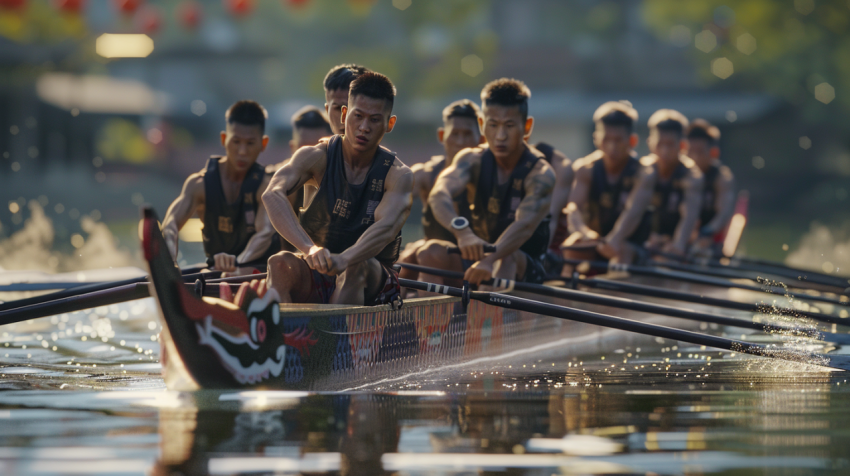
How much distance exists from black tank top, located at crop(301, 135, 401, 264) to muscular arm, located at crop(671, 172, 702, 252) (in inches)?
246

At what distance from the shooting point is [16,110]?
3192 cm

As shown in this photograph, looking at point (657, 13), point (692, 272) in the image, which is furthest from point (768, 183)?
point (692, 272)

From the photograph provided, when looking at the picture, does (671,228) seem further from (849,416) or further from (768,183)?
(768,183)

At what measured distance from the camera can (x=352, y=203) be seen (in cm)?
567

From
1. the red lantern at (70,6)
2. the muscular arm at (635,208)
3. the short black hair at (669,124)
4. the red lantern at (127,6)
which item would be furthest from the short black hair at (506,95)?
the red lantern at (127,6)

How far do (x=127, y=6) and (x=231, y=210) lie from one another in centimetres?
1956

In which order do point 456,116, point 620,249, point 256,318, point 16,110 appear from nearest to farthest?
point 256,318
point 456,116
point 620,249
point 16,110

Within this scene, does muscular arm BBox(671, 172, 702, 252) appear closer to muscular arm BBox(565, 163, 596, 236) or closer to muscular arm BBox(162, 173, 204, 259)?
muscular arm BBox(565, 163, 596, 236)

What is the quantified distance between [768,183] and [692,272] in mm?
25459

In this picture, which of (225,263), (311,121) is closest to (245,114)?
(311,121)

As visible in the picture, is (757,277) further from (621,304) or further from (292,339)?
(292,339)

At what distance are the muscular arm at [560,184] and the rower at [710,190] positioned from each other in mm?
3876

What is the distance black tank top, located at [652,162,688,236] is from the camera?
11.4 meters

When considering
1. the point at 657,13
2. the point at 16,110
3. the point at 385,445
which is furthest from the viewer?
the point at 657,13
